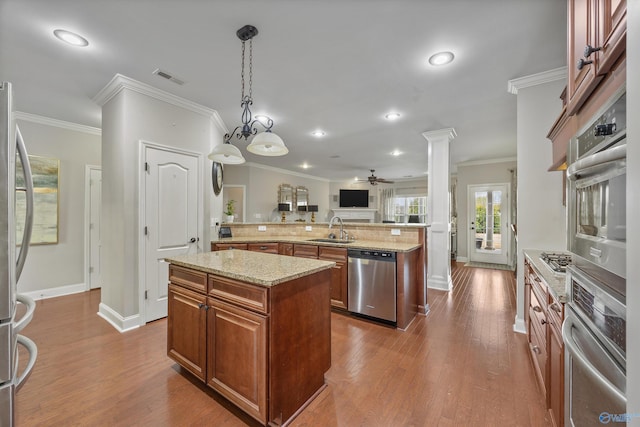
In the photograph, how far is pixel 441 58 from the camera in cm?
233

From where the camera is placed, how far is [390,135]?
472 cm

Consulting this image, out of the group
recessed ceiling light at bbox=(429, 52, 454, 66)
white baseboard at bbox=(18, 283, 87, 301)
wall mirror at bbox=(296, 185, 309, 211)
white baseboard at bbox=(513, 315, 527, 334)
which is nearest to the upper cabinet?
recessed ceiling light at bbox=(429, 52, 454, 66)

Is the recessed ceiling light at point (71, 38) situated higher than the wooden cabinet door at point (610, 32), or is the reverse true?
the recessed ceiling light at point (71, 38)

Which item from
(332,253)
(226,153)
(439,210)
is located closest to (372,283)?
(332,253)

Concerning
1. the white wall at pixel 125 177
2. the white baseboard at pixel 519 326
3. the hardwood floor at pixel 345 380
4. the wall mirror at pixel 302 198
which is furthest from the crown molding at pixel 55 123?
the white baseboard at pixel 519 326

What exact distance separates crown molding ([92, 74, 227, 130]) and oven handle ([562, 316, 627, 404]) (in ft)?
12.9

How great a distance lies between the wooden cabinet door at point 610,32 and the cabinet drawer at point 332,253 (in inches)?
101

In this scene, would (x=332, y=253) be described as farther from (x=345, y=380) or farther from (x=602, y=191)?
(x=602, y=191)

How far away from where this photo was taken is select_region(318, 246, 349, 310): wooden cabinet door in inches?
124

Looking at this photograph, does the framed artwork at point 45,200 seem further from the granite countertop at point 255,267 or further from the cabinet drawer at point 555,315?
the cabinet drawer at point 555,315

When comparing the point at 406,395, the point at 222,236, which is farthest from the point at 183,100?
the point at 406,395

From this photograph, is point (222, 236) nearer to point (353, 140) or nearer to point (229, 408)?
point (229, 408)

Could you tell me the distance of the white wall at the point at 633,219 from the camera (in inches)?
19.3

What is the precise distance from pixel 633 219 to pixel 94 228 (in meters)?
5.70
